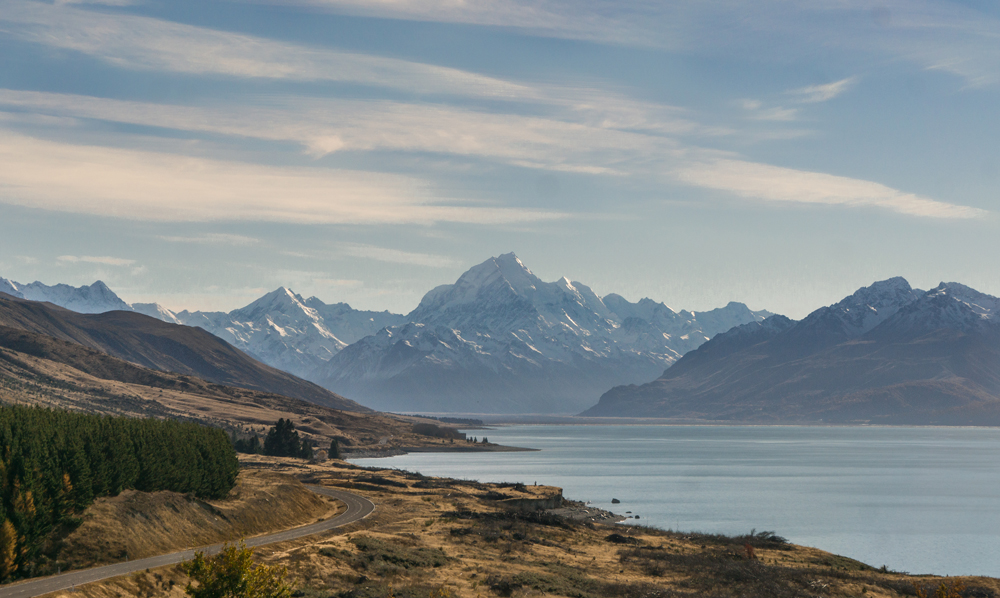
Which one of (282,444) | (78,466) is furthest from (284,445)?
(78,466)

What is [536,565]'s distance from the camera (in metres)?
58.7

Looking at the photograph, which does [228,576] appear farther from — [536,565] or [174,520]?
[174,520]

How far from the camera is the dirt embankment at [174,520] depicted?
5111cm

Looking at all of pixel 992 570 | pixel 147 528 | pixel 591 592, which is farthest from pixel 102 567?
pixel 992 570

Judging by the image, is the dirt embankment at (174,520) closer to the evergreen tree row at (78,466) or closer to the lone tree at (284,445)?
the evergreen tree row at (78,466)

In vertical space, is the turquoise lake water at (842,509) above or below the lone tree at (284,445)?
below

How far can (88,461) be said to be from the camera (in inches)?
2181

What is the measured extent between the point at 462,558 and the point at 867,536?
233 feet

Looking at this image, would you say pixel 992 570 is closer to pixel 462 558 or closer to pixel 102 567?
Result: pixel 462 558

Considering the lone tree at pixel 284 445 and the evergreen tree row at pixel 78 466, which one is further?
the lone tree at pixel 284 445

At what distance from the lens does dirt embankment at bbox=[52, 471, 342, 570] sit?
51109 millimetres

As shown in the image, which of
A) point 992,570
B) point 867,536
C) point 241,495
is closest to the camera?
point 241,495

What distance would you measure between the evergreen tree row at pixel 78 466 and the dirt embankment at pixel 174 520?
1.34 meters

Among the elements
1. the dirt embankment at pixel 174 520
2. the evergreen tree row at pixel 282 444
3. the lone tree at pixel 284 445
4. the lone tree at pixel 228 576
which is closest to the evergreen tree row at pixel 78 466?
the dirt embankment at pixel 174 520
